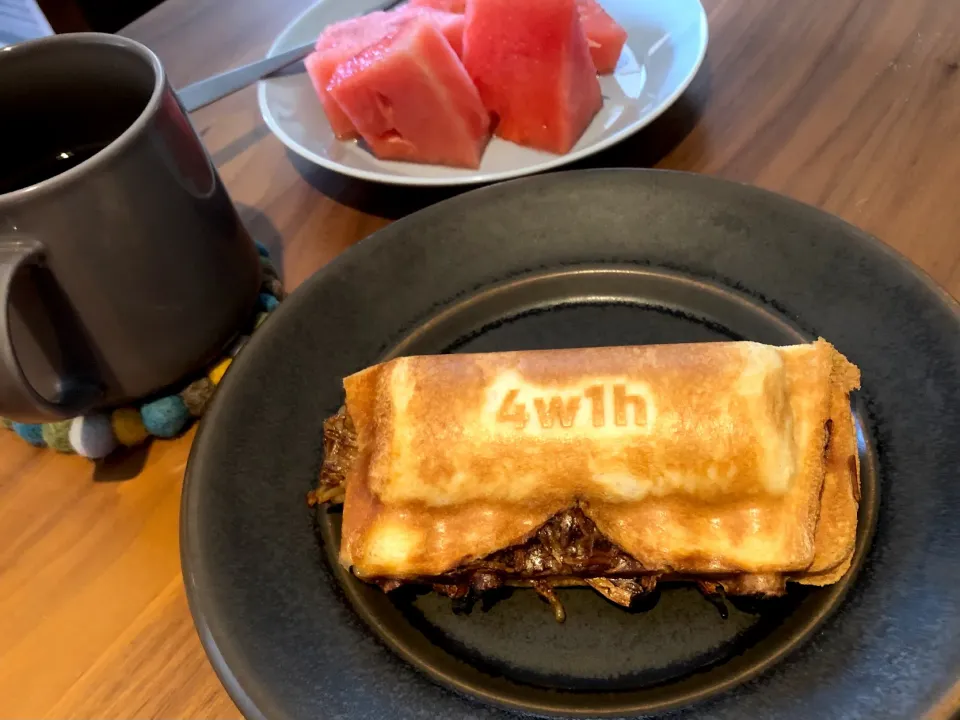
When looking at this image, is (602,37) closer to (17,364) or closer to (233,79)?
(233,79)

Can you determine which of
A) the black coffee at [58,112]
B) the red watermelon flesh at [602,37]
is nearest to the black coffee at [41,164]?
the black coffee at [58,112]

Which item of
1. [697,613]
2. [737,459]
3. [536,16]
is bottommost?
[697,613]

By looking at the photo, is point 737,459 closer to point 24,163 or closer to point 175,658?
point 175,658

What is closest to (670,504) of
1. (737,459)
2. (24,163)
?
(737,459)

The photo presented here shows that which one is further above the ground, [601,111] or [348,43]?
[348,43]

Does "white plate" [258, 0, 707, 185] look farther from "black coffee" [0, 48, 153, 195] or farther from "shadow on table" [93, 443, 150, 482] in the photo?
"shadow on table" [93, 443, 150, 482]

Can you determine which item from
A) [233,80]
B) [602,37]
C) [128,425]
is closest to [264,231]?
[233,80]
